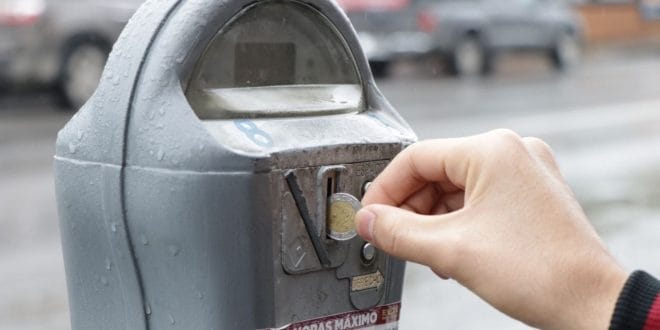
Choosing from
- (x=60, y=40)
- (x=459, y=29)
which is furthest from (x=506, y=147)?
(x=459, y=29)

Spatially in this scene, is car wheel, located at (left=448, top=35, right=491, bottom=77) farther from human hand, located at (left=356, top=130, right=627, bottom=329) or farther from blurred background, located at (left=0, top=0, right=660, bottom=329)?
human hand, located at (left=356, top=130, right=627, bottom=329)

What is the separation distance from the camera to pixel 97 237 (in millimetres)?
1925

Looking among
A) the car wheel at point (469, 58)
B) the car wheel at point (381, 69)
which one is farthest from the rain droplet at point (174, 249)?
the car wheel at point (469, 58)

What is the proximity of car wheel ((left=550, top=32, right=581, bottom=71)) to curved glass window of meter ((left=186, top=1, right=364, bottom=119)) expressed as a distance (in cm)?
1719

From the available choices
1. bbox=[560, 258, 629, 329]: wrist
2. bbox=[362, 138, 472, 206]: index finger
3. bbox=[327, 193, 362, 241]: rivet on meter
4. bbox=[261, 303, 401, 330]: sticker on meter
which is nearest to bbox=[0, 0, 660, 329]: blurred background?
bbox=[261, 303, 401, 330]: sticker on meter

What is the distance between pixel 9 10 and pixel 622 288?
394 inches

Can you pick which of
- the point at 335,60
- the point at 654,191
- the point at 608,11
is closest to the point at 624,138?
the point at 654,191

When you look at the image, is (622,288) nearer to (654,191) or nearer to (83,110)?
(83,110)

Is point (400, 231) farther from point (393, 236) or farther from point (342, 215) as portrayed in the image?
point (342, 215)

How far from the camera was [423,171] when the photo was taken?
1.65m

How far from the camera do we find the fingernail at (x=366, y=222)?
63.5 inches

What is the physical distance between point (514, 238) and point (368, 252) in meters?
0.58

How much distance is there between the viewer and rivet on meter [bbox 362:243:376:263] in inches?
77.5

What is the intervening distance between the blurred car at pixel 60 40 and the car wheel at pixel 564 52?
9.33 metres
